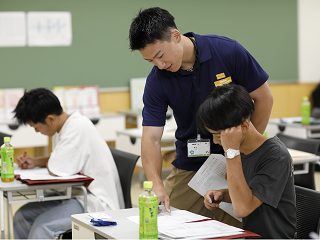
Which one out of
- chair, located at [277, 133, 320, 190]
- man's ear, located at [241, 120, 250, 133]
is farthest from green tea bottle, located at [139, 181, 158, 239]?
chair, located at [277, 133, 320, 190]

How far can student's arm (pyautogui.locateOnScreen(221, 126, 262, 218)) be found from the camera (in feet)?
4.72

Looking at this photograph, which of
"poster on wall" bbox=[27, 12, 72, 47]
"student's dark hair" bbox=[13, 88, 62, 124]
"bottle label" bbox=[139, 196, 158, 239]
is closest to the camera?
"bottle label" bbox=[139, 196, 158, 239]

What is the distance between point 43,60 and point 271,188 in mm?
4225

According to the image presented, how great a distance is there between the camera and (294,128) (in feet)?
14.7

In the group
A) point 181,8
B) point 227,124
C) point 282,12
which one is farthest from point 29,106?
point 282,12

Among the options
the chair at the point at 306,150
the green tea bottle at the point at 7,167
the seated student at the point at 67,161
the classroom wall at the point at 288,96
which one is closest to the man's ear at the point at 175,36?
the seated student at the point at 67,161

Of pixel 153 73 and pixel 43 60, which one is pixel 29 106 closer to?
pixel 153 73

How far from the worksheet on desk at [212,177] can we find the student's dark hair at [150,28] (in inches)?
21.6

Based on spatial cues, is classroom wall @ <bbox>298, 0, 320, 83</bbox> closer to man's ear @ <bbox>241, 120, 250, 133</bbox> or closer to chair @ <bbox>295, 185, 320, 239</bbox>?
chair @ <bbox>295, 185, 320, 239</bbox>

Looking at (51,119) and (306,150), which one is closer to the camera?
(51,119)

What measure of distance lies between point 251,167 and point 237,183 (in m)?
0.18

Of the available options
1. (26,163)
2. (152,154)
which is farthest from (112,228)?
(26,163)

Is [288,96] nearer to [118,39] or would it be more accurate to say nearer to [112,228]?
[118,39]

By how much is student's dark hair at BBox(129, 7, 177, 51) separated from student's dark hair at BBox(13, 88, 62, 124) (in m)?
1.04
